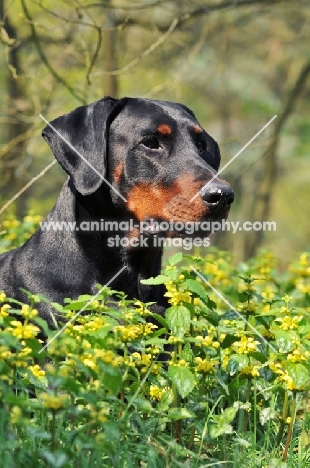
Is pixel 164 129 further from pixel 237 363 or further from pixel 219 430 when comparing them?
pixel 219 430

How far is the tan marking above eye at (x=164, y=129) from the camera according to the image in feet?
12.6

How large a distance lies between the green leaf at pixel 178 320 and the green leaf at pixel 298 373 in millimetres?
402

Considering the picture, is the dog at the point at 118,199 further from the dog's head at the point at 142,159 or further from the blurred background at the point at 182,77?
the blurred background at the point at 182,77

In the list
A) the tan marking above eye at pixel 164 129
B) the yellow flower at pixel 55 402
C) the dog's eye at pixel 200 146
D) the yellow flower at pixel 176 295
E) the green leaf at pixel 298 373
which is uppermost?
the tan marking above eye at pixel 164 129

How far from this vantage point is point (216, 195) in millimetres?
3451

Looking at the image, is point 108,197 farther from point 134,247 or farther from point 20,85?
point 20,85

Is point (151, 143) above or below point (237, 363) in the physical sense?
above

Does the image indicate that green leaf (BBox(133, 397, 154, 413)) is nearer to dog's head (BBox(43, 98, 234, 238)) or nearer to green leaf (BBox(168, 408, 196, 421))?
green leaf (BBox(168, 408, 196, 421))

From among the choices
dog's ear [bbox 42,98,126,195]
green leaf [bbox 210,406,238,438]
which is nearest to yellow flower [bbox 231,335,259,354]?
green leaf [bbox 210,406,238,438]

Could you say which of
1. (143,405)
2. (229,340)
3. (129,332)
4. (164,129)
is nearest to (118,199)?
(164,129)

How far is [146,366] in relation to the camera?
8.63ft

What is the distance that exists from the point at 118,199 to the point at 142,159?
0.25m

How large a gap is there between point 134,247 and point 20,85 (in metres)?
A: 5.25

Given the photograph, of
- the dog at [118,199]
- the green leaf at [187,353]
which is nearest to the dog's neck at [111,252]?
the dog at [118,199]
